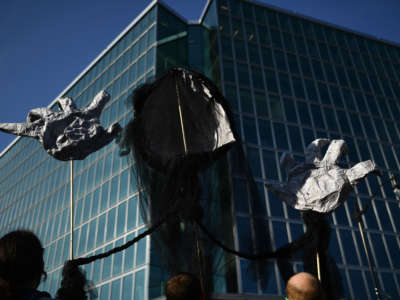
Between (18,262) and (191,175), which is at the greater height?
(191,175)

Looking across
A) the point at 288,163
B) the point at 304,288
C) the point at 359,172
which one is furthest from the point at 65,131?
the point at 304,288

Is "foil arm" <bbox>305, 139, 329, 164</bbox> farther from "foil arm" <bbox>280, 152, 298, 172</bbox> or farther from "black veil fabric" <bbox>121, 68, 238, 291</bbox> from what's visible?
"black veil fabric" <bbox>121, 68, 238, 291</bbox>

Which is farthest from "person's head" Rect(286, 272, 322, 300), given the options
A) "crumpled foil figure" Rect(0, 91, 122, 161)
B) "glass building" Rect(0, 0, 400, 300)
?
"glass building" Rect(0, 0, 400, 300)

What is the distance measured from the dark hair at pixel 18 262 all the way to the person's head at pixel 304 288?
62.9 inches

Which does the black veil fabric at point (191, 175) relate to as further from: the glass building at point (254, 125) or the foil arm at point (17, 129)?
the glass building at point (254, 125)

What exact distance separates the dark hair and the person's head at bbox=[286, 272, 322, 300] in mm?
1597

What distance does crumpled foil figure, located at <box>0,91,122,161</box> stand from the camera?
8391 millimetres

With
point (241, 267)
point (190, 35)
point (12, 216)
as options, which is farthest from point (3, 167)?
point (241, 267)

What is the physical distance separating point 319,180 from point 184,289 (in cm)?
650

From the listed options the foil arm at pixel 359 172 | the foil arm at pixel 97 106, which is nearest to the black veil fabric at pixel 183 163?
the foil arm at pixel 97 106

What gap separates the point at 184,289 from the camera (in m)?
2.64

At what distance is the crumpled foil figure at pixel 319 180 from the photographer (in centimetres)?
822

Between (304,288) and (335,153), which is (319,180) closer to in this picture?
(335,153)

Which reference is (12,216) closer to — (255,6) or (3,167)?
(3,167)
